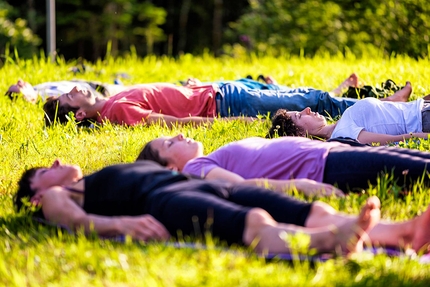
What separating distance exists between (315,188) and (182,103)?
2709 millimetres

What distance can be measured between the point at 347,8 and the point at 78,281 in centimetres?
1135

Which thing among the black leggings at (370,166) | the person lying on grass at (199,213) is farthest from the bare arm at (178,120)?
the person lying on grass at (199,213)

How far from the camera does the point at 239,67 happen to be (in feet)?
30.5

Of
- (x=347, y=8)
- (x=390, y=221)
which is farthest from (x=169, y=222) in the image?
(x=347, y=8)

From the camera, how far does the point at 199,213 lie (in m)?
3.10

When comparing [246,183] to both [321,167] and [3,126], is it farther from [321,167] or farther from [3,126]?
[3,126]

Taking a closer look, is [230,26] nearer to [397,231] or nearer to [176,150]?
[176,150]

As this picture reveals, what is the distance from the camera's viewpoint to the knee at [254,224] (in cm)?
296

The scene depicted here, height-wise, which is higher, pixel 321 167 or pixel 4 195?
pixel 321 167

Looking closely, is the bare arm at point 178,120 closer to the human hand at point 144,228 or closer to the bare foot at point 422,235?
the human hand at point 144,228

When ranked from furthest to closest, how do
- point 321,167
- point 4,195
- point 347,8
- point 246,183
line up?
point 347,8
point 4,195
point 321,167
point 246,183

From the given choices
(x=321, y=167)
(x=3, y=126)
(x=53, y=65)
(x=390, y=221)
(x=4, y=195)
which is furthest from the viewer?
(x=53, y=65)

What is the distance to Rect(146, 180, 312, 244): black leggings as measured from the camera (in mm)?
3035

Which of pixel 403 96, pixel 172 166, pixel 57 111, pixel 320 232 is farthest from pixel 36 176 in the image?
pixel 403 96
